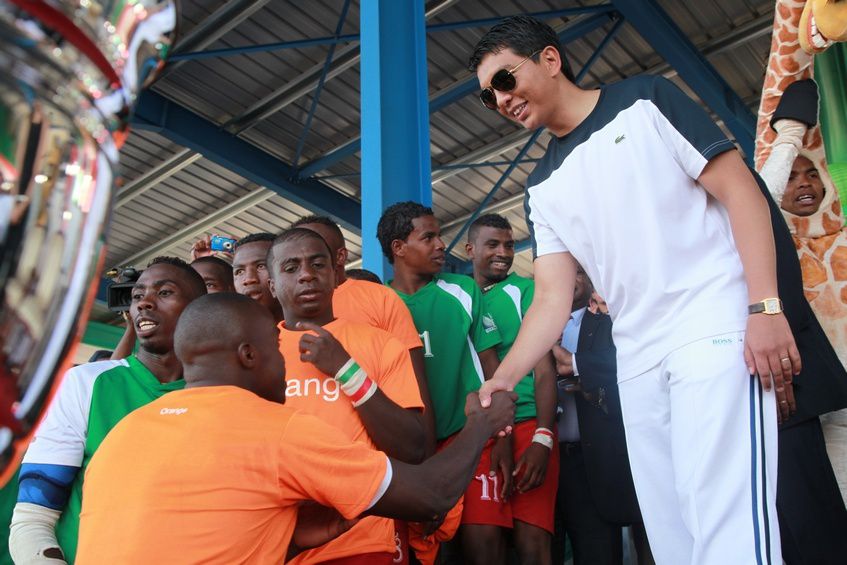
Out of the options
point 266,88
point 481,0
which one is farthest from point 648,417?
point 266,88

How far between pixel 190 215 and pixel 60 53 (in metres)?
11.8

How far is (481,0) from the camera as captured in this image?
7.88m

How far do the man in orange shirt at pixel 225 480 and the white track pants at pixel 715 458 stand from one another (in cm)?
45

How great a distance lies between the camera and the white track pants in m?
1.43

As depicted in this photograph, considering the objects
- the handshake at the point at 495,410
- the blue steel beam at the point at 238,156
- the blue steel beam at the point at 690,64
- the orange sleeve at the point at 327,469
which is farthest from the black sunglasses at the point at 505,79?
the blue steel beam at the point at 238,156

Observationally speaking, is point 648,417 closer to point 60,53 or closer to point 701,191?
point 701,191

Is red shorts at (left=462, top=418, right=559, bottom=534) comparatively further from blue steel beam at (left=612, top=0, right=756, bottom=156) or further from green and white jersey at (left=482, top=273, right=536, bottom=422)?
blue steel beam at (left=612, top=0, right=756, bottom=156)

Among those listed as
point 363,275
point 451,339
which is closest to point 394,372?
point 451,339

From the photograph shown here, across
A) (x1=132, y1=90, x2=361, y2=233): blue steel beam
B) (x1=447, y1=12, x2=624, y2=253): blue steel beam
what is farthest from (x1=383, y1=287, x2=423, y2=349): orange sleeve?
(x1=132, y1=90, x2=361, y2=233): blue steel beam

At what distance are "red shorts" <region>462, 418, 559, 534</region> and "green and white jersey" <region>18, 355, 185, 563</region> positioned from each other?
1.15m

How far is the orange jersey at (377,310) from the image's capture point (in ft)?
8.82

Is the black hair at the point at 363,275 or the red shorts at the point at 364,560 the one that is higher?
the black hair at the point at 363,275

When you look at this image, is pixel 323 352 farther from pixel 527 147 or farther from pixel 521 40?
pixel 527 147

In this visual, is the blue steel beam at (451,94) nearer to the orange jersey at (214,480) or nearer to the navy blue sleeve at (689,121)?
the navy blue sleeve at (689,121)
